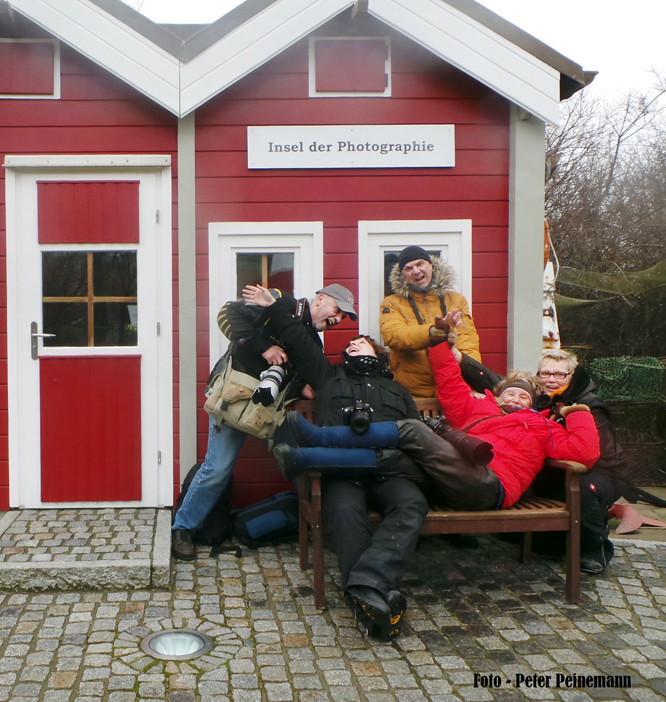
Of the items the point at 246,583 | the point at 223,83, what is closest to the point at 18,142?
the point at 223,83

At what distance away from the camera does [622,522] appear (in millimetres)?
5672

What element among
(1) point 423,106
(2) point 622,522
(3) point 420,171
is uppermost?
(1) point 423,106

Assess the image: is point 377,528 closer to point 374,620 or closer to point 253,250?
point 374,620

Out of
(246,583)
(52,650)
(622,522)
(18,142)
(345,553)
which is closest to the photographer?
(52,650)

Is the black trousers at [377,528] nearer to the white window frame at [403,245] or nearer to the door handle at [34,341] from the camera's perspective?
the white window frame at [403,245]

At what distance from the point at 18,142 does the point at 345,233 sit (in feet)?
7.44

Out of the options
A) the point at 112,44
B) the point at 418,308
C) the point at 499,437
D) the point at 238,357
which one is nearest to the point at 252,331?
the point at 238,357

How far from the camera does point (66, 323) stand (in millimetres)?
5281

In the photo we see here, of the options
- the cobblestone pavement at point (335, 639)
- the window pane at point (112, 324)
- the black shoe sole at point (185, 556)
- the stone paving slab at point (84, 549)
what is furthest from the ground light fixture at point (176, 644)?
the window pane at point (112, 324)

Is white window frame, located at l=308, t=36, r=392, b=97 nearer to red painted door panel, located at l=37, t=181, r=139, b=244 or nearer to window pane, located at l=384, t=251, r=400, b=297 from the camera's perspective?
window pane, located at l=384, t=251, r=400, b=297

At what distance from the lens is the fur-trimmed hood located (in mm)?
4957

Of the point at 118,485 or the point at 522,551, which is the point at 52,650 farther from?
the point at 522,551

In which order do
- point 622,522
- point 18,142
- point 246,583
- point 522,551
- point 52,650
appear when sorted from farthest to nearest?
point 622,522, point 18,142, point 522,551, point 246,583, point 52,650

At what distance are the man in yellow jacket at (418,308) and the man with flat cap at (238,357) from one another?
16.9 inches
